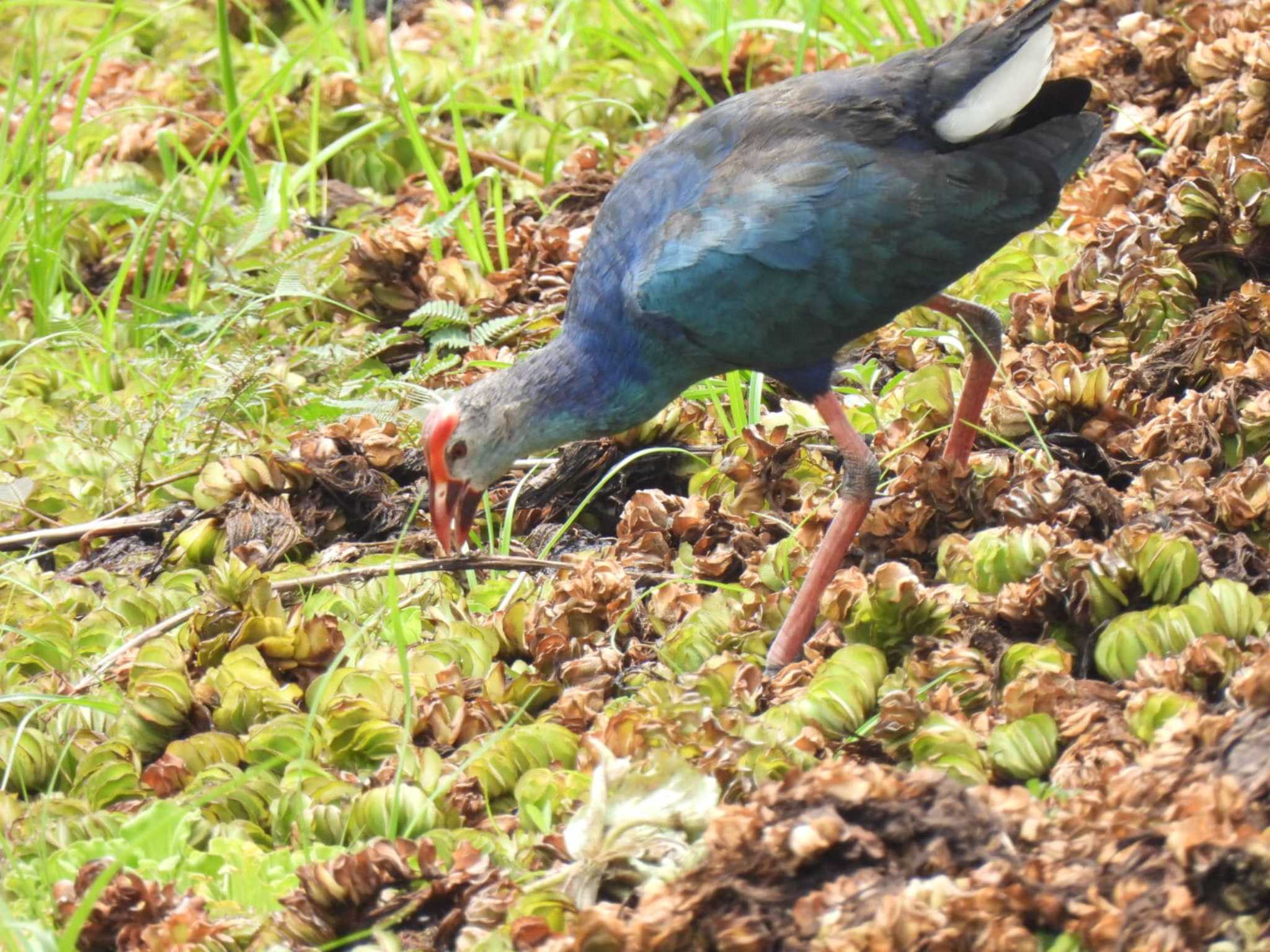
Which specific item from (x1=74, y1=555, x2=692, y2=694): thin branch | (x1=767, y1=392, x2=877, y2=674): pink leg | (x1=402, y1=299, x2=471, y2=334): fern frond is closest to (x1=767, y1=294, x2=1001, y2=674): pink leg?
(x1=767, y1=392, x2=877, y2=674): pink leg

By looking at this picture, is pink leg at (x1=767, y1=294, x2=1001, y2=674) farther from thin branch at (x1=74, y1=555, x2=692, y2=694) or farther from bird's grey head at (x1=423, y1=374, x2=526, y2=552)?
bird's grey head at (x1=423, y1=374, x2=526, y2=552)

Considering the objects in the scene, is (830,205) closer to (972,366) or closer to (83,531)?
(972,366)

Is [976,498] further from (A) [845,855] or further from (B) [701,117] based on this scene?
(A) [845,855]

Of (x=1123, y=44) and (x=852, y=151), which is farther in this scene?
(x=1123, y=44)

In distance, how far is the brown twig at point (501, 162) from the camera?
5703 mm

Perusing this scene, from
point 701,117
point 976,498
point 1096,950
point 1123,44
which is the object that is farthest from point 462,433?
point 1123,44

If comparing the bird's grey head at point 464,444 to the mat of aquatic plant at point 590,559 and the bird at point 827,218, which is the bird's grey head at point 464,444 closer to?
the mat of aquatic plant at point 590,559

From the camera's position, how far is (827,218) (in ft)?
11.0

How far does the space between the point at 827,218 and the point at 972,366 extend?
63cm

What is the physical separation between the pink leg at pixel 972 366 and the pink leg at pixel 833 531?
198 mm

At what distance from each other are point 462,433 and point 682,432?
0.69m

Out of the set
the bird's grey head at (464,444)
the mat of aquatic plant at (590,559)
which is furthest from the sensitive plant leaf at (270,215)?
the bird's grey head at (464,444)

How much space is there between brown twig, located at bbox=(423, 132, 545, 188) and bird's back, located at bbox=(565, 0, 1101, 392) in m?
2.24

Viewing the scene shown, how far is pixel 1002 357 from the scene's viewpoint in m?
4.18
